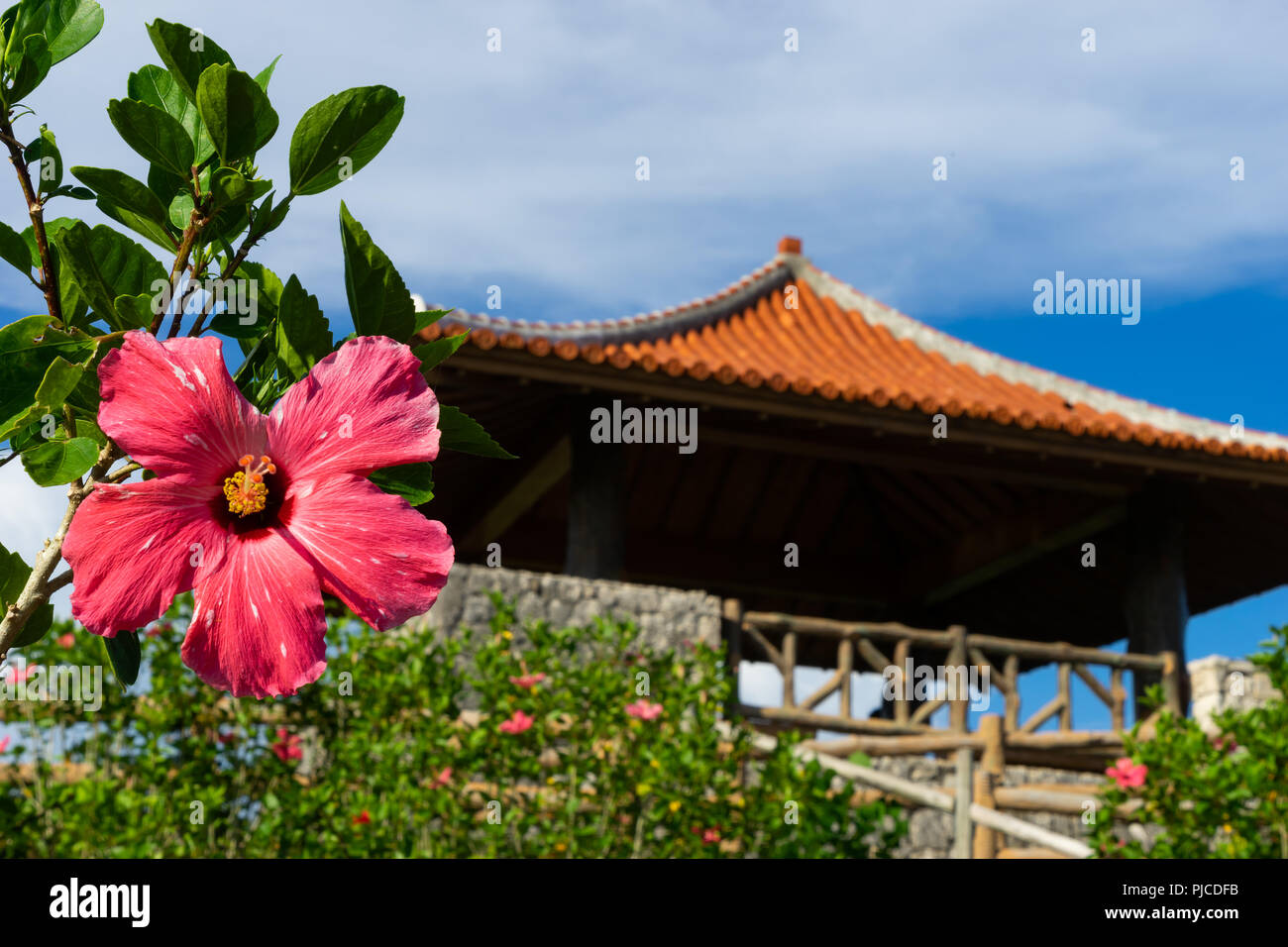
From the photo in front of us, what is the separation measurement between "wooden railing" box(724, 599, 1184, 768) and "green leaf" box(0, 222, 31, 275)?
6018 millimetres

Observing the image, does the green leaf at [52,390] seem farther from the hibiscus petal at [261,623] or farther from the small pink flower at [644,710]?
the small pink flower at [644,710]

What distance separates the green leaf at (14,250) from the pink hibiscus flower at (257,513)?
20 centimetres

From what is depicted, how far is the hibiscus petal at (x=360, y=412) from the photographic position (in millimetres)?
652

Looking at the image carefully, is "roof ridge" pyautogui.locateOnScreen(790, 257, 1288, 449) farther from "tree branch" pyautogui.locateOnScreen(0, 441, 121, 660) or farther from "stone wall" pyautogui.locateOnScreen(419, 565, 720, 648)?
"tree branch" pyautogui.locateOnScreen(0, 441, 121, 660)

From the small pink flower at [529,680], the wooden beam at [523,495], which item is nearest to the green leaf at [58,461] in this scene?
the small pink flower at [529,680]

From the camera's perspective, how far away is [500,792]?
4.89 m

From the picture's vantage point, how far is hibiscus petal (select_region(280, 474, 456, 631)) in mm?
631

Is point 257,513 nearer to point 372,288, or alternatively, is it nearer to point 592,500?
point 372,288

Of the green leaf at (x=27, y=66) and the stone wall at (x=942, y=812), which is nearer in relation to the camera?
the green leaf at (x=27, y=66)

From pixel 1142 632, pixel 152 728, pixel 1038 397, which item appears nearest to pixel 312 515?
pixel 152 728

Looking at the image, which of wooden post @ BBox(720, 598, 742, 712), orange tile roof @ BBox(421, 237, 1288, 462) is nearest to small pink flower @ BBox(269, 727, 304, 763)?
orange tile roof @ BBox(421, 237, 1288, 462)

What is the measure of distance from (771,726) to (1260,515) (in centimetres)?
420

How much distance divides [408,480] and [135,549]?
17 centimetres
